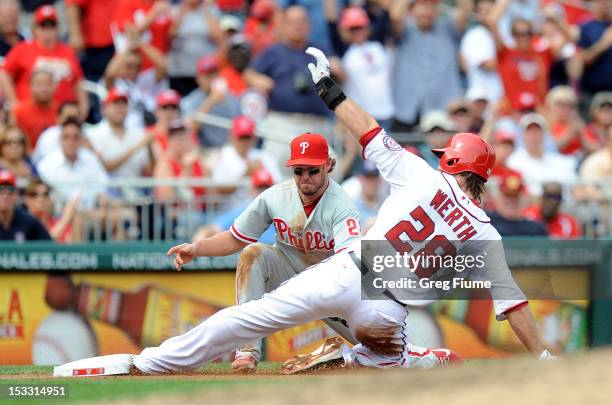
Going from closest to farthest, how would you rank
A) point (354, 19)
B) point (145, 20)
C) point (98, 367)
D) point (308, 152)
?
point (98, 367), point (308, 152), point (145, 20), point (354, 19)

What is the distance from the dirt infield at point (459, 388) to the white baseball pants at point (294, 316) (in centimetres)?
117

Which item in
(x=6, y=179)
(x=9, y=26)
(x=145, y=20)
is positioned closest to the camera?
(x=6, y=179)

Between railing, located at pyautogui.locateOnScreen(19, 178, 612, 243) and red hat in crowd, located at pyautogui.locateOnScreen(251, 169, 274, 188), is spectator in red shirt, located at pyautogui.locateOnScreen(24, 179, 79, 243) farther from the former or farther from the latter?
red hat in crowd, located at pyautogui.locateOnScreen(251, 169, 274, 188)

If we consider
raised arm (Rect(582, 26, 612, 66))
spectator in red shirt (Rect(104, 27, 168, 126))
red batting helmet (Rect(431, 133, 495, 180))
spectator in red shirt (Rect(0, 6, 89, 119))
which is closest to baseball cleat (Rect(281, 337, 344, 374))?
red batting helmet (Rect(431, 133, 495, 180))

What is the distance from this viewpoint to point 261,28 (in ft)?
50.8

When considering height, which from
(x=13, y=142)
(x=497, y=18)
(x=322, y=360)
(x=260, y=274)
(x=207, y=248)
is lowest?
(x=322, y=360)

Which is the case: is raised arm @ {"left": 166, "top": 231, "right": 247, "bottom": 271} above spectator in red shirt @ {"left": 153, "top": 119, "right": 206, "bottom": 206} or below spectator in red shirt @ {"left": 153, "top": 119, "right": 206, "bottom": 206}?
below

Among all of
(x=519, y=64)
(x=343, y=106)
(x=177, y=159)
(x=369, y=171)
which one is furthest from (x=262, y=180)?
(x=519, y=64)

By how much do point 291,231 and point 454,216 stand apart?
125cm

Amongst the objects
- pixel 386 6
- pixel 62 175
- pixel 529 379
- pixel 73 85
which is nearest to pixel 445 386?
pixel 529 379

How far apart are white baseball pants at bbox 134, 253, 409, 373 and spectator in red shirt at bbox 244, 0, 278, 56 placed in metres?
7.25

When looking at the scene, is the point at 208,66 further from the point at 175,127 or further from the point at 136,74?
the point at 175,127

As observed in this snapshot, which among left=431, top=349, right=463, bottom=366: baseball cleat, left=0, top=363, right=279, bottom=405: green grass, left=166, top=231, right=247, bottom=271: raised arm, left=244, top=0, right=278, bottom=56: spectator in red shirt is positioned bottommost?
left=0, top=363, right=279, bottom=405: green grass

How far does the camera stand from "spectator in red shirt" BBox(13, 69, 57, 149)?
1341cm
